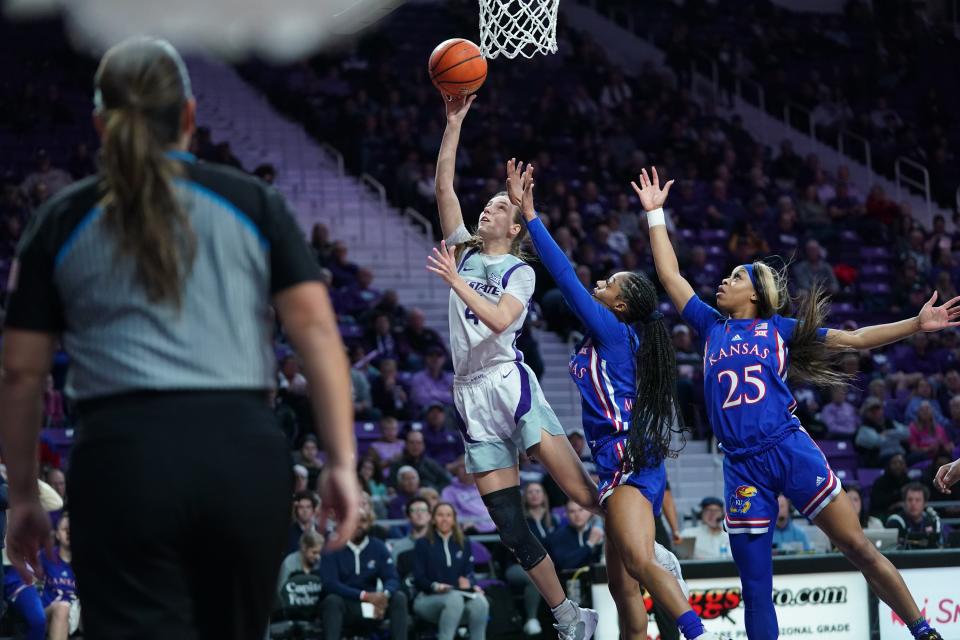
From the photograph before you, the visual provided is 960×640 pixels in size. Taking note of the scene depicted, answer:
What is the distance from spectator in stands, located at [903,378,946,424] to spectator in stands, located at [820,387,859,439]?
625 mm

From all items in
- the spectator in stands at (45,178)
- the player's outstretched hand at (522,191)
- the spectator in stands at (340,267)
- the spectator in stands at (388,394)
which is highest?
the spectator in stands at (45,178)

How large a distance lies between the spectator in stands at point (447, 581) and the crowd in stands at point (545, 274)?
0.02 m

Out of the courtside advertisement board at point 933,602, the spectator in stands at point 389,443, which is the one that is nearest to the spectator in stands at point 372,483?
the spectator in stands at point 389,443

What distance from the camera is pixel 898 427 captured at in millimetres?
14711

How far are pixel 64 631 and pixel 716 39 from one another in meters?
18.6

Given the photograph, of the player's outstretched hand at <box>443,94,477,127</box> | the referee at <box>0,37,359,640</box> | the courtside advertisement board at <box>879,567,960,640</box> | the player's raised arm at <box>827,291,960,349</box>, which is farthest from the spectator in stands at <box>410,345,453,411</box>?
the referee at <box>0,37,359,640</box>

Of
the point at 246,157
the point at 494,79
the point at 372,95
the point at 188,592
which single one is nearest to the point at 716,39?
the point at 494,79

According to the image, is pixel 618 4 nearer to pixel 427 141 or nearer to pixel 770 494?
pixel 427 141

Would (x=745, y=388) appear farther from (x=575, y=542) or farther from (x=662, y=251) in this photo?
(x=575, y=542)

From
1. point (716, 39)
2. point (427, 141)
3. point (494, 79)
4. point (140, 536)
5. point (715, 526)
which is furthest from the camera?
point (716, 39)

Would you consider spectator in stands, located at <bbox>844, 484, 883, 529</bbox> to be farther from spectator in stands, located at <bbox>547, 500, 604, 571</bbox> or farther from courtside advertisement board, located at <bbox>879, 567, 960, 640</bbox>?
spectator in stands, located at <bbox>547, 500, 604, 571</bbox>

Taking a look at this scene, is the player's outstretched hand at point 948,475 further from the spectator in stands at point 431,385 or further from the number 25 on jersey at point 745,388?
the spectator in stands at point 431,385

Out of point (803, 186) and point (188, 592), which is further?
point (803, 186)

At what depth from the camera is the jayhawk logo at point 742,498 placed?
5980 mm
